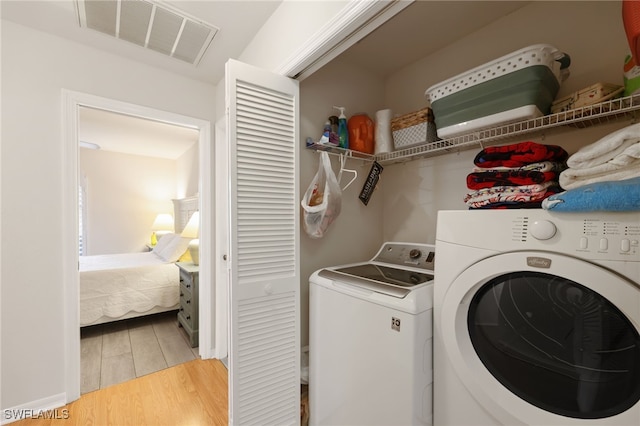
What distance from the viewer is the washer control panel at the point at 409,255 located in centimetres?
148

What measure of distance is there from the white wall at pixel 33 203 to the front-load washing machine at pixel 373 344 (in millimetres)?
1629

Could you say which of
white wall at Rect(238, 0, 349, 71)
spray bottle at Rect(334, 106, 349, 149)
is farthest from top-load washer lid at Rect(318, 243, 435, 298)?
white wall at Rect(238, 0, 349, 71)

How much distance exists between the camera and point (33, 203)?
1593 millimetres

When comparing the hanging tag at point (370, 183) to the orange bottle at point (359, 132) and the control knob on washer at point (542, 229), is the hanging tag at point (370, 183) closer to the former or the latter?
the orange bottle at point (359, 132)

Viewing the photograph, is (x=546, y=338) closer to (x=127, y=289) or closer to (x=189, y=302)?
(x=189, y=302)

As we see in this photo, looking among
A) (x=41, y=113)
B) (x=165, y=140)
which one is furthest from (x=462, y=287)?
(x=165, y=140)

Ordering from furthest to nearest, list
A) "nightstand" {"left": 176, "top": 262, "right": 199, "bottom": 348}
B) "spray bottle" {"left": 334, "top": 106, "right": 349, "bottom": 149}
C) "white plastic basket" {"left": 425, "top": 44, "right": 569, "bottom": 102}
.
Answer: "nightstand" {"left": 176, "top": 262, "right": 199, "bottom": 348} → "spray bottle" {"left": 334, "top": 106, "right": 349, "bottom": 149} → "white plastic basket" {"left": 425, "top": 44, "right": 569, "bottom": 102}

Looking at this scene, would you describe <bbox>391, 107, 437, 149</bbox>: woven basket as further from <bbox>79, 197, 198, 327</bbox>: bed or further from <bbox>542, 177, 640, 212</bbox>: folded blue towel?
<bbox>79, 197, 198, 327</bbox>: bed

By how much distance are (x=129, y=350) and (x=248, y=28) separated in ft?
8.95

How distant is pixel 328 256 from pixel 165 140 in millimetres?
3552

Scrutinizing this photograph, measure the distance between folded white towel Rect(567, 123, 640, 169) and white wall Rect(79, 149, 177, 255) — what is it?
585 cm

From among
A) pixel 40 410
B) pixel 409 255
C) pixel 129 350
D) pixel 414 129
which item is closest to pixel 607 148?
pixel 414 129

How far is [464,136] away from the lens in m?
1.35

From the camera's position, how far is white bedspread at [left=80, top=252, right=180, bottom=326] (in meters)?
2.54
